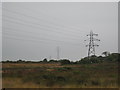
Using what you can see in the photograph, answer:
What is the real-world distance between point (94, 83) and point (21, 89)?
17.8ft

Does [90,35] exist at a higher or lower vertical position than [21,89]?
higher

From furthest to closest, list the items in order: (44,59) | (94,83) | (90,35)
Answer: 1. (44,59)
2. (90,35)
3. (94,83)

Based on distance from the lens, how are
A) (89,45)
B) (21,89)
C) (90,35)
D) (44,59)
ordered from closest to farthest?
(21,89) → (89,45) → (90,35) → (44,59)

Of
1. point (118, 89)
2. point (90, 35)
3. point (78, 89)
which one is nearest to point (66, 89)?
point (78, 89)

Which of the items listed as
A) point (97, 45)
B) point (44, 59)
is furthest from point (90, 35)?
point (44, 59)

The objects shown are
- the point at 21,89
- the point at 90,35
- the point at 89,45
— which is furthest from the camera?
the point at 90,35

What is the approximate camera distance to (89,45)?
50.5m

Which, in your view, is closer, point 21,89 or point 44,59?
point 21,89

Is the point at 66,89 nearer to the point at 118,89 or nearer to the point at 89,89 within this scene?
the point at 89,89

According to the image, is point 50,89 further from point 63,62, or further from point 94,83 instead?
point 63,62

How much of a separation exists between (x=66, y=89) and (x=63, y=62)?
1646 inches

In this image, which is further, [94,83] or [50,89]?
[94,83]

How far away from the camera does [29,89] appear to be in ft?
42.8

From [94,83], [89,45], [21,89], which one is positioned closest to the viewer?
[21,89]
